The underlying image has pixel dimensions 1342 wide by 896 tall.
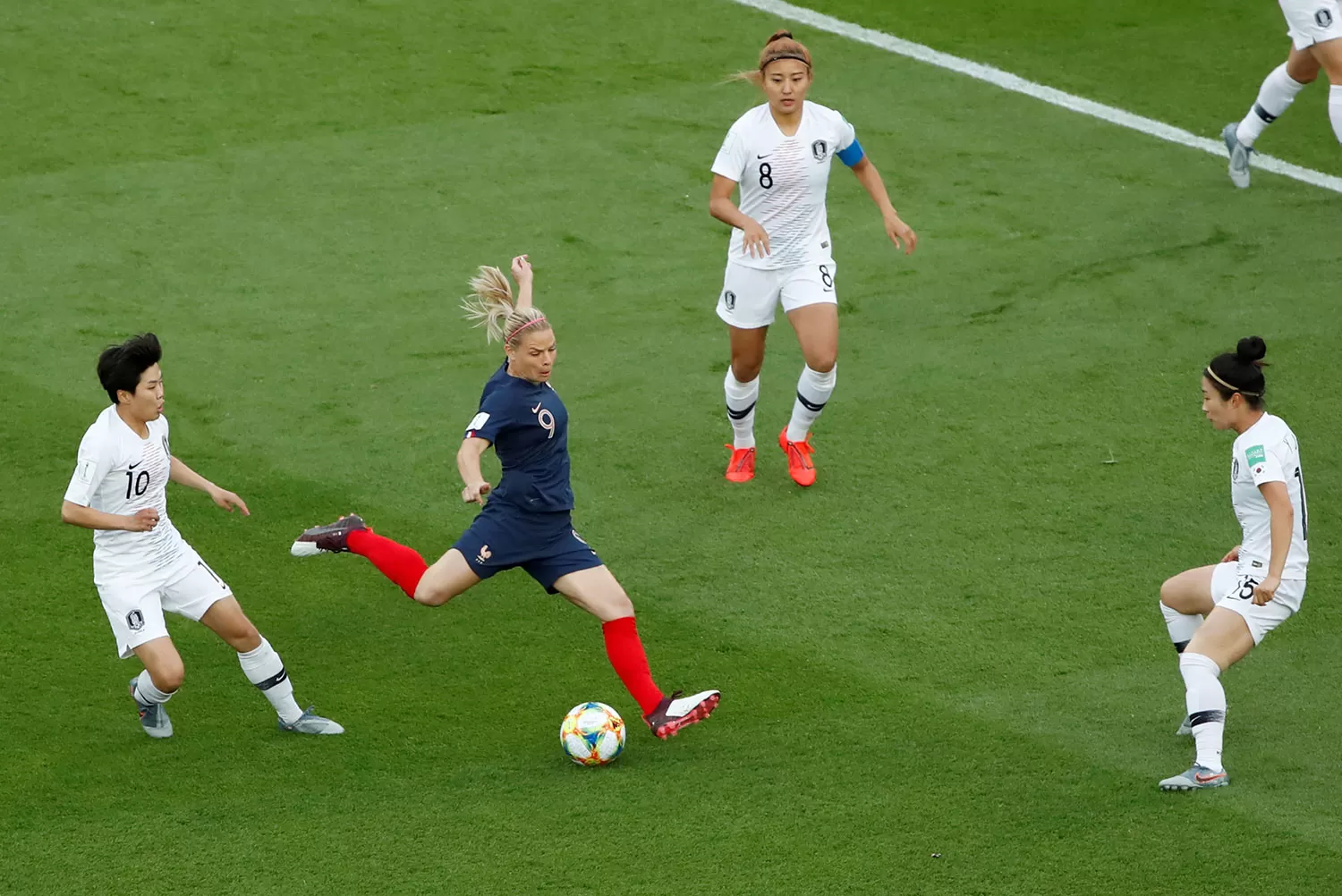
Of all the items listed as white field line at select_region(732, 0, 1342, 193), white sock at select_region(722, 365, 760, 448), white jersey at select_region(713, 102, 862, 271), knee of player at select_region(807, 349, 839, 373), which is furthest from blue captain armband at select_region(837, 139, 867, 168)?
white field line at select_region(732, 0, 1342, 193)

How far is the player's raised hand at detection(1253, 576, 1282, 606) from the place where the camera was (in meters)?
6.25

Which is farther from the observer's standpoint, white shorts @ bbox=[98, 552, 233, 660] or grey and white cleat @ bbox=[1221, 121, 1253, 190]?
grey and white cleat @ bbox=[1221, 121, 1253, 190]

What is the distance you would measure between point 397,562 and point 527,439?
95 centimetres

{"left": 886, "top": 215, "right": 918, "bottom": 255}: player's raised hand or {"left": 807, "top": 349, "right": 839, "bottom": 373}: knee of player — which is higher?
{"left": 886, "top": 215, "right": 918, "bottom": 255}: player's raised hand

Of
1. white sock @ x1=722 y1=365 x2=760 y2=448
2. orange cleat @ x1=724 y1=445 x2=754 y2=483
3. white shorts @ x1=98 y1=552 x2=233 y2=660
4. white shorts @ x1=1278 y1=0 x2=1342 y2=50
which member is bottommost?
white shorts @ x1=98 y1=552 x2=233 y2=660

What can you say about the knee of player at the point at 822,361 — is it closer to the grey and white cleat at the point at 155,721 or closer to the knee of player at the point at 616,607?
the knee of player at the point at 616,607

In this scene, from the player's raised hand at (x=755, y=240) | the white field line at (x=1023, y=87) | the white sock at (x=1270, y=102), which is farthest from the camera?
the white field line at (x=1023, y=87)

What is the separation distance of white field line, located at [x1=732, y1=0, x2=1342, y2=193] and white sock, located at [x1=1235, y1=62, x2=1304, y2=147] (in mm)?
815

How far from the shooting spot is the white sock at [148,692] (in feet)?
22.9

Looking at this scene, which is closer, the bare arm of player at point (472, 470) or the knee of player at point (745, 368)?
the bare arm of player at point (472, 470)

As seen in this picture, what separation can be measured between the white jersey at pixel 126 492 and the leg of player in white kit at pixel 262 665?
0.27 m

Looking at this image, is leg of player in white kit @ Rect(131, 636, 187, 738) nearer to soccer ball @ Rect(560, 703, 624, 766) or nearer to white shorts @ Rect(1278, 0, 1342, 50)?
soccer ball @ Rect(560, 703, 624, 766)

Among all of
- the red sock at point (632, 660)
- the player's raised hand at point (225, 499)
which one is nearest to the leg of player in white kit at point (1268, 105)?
the red sock at point (632, 660)

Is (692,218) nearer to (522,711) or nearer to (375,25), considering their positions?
(375,25)
